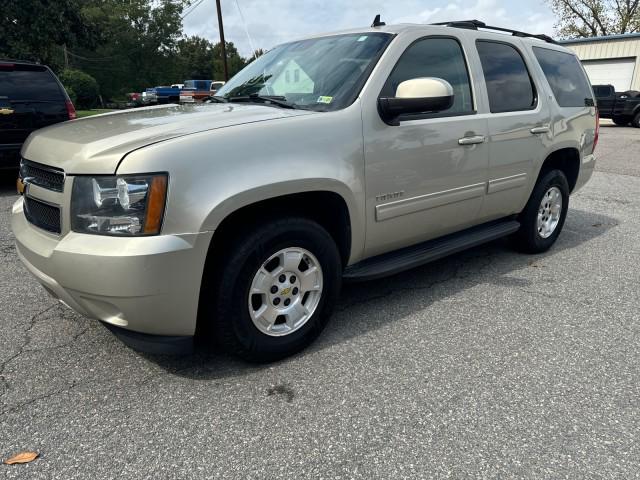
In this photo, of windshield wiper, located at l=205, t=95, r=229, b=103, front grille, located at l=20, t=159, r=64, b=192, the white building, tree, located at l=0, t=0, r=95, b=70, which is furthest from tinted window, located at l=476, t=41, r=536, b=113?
the white building

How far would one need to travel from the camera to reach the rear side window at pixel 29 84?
21.2 ft

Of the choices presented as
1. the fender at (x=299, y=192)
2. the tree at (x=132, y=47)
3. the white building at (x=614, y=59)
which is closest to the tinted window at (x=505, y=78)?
the fender at (x=299, y=192)

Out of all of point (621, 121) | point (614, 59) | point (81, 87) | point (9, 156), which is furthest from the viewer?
point (81, 87)

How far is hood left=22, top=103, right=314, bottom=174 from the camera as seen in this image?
89.0 inches

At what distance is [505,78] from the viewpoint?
396cm

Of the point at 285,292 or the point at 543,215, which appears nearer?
the point at 285,292

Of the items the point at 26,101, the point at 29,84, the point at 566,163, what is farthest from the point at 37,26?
the point at 566,163

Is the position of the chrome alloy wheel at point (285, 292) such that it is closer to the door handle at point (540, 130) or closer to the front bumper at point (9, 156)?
the door handle at point (540, 130)

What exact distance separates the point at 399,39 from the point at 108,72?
57.3 meters

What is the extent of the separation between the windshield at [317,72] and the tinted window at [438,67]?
0.18 m

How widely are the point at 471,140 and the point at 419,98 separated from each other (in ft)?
2.82

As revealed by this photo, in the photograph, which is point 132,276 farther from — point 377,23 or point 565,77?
point 565,77

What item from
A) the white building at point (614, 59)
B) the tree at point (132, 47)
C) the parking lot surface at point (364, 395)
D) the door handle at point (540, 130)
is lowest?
Result: the parking lot surface at point (364, 395)

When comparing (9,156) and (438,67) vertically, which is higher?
(438,67)
